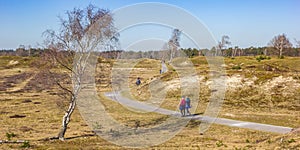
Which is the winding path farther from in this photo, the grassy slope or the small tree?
the small tree

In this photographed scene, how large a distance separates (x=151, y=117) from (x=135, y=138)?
9.70 metres

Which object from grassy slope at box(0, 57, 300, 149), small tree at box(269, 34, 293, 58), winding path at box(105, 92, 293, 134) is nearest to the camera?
grassy slope at box(0, 57, 300, 149)

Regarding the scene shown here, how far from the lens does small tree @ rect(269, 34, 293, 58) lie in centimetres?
13490

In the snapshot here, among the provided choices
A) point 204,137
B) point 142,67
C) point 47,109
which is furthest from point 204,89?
point 142,67

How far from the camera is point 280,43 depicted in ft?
445

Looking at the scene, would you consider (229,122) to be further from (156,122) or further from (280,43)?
(280,43)

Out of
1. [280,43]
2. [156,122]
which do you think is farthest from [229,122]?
[280,43]

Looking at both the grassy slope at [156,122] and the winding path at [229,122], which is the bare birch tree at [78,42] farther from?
the winding path at [229,122]

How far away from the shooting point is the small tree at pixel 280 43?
135m

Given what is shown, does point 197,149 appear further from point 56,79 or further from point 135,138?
point 56,79

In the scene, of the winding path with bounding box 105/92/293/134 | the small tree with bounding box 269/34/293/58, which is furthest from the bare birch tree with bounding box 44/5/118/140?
the small tree with bounding box 269/34/293/58

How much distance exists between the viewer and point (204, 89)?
5266 centimetres

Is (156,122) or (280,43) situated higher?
(280,43)

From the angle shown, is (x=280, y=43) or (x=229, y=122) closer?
(x=229, y=122)
